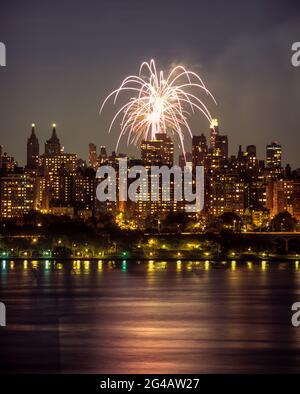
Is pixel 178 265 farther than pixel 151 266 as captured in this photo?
Yes

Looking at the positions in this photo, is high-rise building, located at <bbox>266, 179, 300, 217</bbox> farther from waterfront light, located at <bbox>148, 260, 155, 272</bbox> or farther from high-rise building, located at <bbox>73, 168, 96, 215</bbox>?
waterfront light, located at <bbox>148, 260, 155, 272</bbox>

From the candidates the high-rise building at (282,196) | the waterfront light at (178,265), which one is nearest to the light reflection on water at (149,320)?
the waterfront light at (178,265)

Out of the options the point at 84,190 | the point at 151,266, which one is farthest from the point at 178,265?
the point at 84,190

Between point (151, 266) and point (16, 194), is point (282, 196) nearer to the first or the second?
point (16, 194)

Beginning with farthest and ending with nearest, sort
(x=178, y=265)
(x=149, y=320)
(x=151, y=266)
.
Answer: (x=178, y=265) → (x=151, y=266) → (x=149, y=320)

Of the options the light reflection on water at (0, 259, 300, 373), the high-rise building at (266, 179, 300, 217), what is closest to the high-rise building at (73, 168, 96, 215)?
the high-rise building at (266, 179, 300, 217)

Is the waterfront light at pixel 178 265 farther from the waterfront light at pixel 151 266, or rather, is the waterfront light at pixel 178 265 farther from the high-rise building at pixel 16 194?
the high-rise building at pixel 16 194
